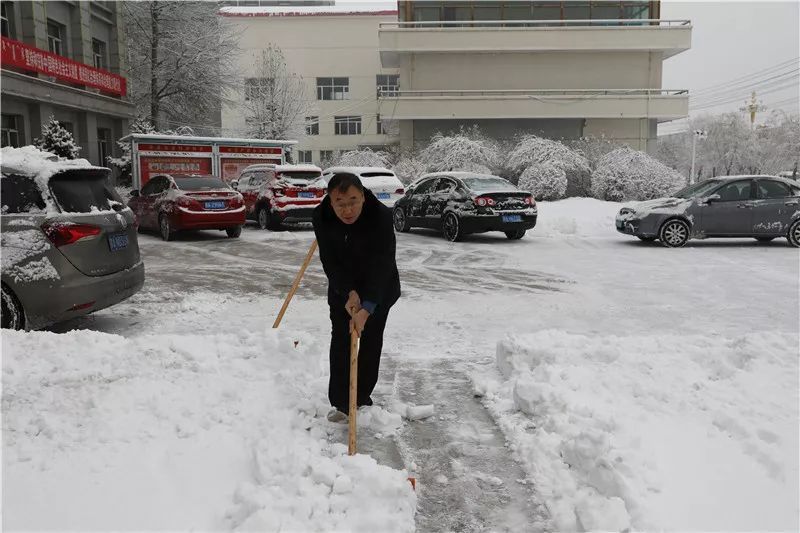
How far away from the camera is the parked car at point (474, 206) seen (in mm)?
13758

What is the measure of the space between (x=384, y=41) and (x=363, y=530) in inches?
1389

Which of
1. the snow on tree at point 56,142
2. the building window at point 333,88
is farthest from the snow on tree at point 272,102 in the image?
the snow on tree at point 56,142

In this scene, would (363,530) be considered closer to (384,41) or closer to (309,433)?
(309,433)

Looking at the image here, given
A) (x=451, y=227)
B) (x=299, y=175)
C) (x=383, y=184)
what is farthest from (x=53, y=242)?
(x=383, y=184)

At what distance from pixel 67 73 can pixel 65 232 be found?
22.4 meters

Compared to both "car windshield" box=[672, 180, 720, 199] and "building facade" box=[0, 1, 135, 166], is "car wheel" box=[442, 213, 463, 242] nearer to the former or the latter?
"car windshield" box=[672, 180, 720, 199]

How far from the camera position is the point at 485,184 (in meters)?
14.3

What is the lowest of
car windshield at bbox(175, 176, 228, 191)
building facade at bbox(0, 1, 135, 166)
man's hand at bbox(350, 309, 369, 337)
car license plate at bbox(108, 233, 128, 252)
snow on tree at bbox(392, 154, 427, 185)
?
man's hand at bbox(350, 309, 369, 337)

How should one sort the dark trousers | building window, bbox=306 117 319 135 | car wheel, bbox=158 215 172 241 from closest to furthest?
the dark trousers
car wheel, bbox=158 215 172 241
building window, bbox=306 117 319 135

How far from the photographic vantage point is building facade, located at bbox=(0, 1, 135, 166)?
2252cm

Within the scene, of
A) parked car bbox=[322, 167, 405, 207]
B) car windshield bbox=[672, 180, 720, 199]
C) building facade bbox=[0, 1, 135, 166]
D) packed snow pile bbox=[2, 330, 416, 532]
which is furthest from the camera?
building facade bbox=[0, 1, 135, 166]

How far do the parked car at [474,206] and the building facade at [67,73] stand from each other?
1606cm

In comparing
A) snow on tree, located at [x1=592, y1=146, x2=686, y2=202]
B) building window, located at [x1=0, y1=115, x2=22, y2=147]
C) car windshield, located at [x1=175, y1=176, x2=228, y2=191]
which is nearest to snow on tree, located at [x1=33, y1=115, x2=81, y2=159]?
building window, located at [x1=0, y1=115, x2=22, y2=147]

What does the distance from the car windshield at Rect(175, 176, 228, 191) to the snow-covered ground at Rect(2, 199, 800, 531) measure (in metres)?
7.86
